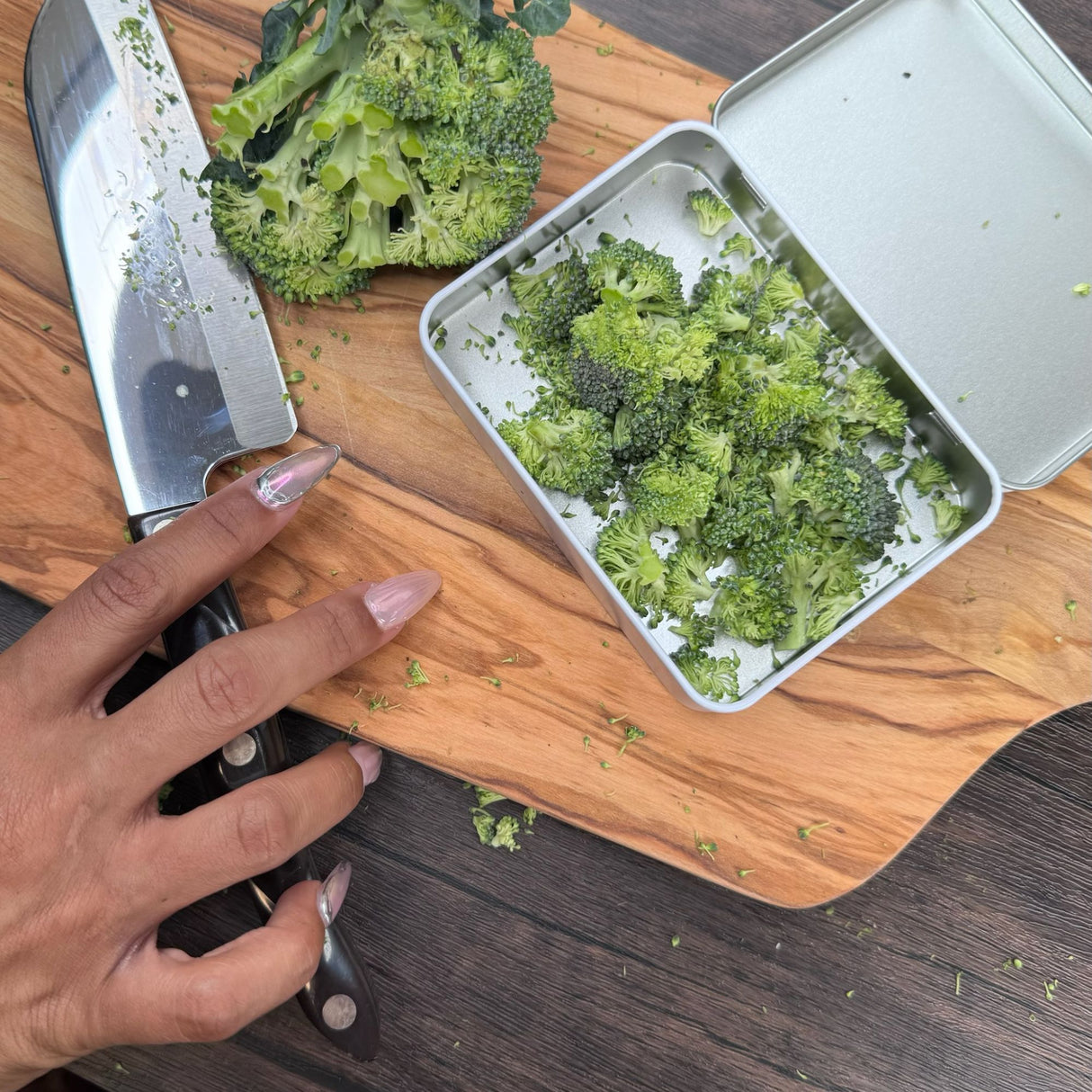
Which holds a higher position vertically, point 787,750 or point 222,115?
point 222,115

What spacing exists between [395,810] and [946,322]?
1393 millimetres

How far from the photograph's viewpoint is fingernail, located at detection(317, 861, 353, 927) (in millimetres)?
1395

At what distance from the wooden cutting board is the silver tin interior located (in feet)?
0.22

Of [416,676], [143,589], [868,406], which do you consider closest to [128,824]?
[143,589]

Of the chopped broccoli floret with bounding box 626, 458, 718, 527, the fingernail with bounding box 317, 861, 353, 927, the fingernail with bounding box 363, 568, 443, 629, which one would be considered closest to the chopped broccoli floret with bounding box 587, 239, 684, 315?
the chopped broccoli floret with bounding box 626, 458, 718, 527

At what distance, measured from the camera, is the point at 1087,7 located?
168cm

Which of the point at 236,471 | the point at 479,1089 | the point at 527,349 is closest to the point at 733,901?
the point at 479,1089

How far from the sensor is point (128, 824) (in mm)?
1247

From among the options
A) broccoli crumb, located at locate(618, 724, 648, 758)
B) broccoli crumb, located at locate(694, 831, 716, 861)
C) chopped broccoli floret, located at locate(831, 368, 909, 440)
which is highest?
chopped broccoli floret, located at locate(831, 368, 909, 440)

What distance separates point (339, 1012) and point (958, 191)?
1.87 meters

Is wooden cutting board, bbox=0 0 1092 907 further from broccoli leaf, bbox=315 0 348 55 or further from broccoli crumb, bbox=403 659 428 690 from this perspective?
broccoli leaf, bbox=315 0 348 55

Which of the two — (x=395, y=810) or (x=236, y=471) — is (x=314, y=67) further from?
(x=395, y=810)

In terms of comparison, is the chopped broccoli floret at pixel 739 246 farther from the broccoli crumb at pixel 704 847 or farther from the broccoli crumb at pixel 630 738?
the broccoli crumb at pixel 704 847

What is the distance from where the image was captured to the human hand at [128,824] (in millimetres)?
1231
